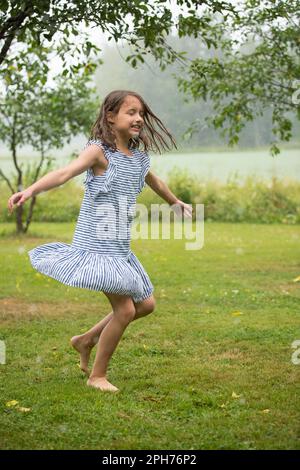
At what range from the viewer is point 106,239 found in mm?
4980

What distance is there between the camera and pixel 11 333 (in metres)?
7.19

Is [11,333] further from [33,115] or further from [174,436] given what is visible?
[33,115]

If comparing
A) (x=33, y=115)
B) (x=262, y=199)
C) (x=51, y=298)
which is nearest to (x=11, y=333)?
(x=51, y=298)

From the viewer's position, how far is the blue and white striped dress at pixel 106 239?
488cm

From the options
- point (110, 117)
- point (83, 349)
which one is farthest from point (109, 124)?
point (83, 349)

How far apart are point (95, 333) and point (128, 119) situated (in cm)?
139

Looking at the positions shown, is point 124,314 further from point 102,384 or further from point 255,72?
point 255,72

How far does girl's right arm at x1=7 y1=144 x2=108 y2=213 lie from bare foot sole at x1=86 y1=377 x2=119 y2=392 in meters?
1.28

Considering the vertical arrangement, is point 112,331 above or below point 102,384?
above

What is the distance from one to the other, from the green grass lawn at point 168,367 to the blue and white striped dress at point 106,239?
712 millimetres

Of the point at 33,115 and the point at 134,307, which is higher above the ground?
the point at 33,115

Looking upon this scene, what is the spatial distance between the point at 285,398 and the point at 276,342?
5.68 ft

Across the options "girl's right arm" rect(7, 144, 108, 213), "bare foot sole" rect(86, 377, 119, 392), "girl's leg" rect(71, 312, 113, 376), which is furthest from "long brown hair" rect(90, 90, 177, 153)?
"bare foot sole" rect(86, 377, 119, 392)
